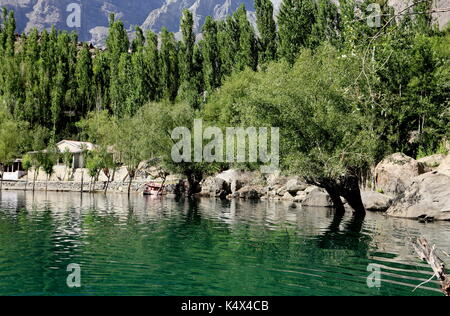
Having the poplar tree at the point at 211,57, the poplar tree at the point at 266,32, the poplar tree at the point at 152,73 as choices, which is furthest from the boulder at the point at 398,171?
the poplar tree at the point at 152,73

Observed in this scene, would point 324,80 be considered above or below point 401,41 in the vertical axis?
above

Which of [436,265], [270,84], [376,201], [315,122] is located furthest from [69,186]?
[436,265]

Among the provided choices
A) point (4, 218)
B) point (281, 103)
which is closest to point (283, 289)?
point (281, 103)

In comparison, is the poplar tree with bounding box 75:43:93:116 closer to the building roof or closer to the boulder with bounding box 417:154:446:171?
the building roof

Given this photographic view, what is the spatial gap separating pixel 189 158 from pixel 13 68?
150 feet

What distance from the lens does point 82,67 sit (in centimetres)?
7788

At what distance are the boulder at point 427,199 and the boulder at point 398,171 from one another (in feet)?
4.05

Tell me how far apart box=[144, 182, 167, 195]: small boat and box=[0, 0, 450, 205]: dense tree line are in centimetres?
374

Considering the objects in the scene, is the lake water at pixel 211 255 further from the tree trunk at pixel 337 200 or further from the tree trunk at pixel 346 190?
the tree trunk at pixel 337 200

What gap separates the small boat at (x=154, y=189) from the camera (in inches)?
2029

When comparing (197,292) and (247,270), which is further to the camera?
(247,270)

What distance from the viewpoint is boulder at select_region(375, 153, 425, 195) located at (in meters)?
30.7

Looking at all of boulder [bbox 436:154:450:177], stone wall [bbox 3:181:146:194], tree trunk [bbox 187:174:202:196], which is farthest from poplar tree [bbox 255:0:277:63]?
boulder [bbox 436:154:450:177]

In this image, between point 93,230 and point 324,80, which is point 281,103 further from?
point 93,230
